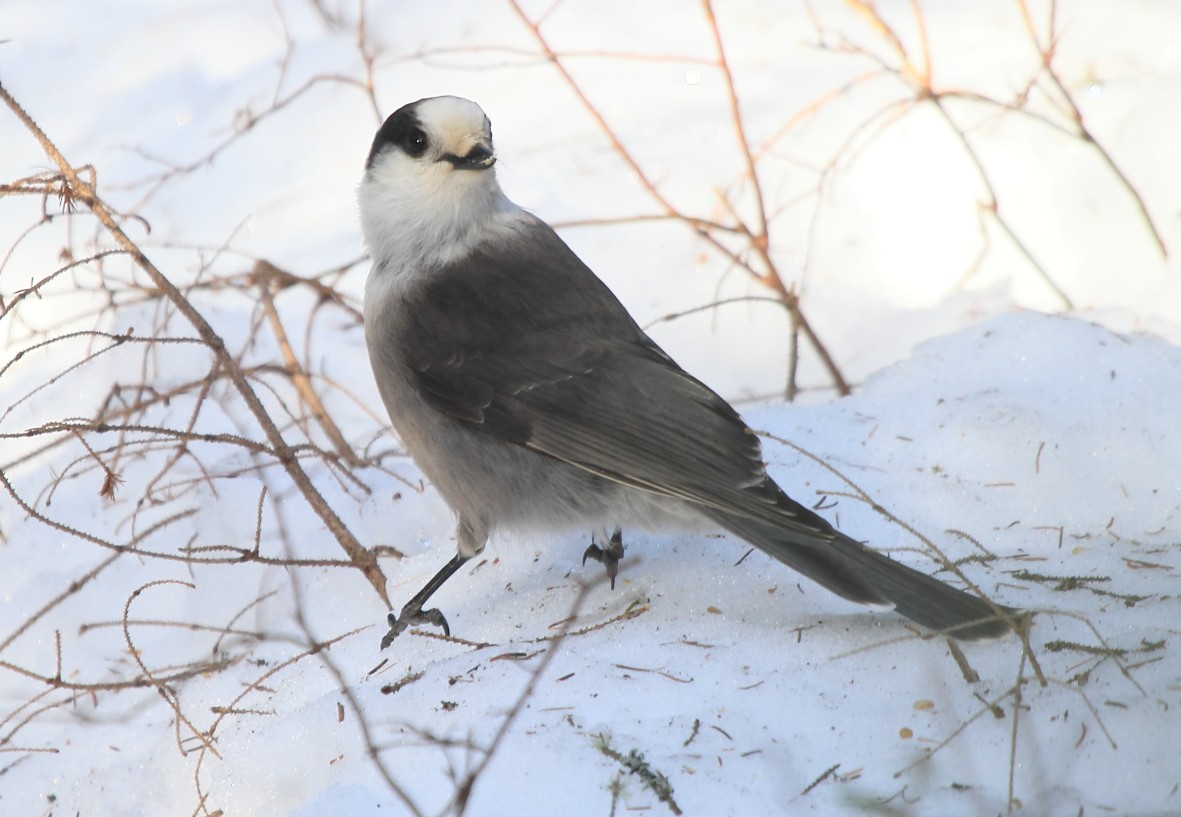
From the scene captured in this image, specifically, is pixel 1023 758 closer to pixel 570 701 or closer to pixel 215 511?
pixel 570 701

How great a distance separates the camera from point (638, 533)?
148 inches

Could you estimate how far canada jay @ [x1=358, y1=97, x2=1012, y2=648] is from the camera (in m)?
3.08

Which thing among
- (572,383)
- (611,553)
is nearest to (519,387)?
(572,383)

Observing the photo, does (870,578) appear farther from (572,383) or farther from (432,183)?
(432,183)

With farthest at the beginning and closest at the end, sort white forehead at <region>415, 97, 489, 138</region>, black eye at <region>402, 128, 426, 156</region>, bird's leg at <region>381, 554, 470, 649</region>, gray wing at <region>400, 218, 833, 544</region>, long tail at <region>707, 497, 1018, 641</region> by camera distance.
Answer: black eye at <region>402, 128, 426, 156</region>
white forehead at <region>415, 97, 489, 138</region>
bird's leg at <region>381, 554, 470, 649</region>
gray wing at <region>400, 218, 833, 544</region>
long tail at <region>707, 497, 1018, 641</region>

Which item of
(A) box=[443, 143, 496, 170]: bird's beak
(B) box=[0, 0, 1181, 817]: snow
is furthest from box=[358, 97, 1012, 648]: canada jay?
(B) box=[0, 0, 1181, 817]: snow

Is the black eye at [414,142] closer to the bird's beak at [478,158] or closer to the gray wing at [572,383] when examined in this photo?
the bird's beak at [478,158]

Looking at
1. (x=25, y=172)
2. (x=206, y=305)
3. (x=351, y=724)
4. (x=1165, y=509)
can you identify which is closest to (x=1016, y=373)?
(x=1165, y=509)

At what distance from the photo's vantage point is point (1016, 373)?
3.91 metres

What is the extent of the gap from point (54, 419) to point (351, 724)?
242 cm

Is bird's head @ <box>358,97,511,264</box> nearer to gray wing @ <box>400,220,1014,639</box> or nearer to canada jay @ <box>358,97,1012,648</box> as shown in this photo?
canada jay @ <box>358,97,1012,648</box>

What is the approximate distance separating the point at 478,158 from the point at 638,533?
4.00 ft

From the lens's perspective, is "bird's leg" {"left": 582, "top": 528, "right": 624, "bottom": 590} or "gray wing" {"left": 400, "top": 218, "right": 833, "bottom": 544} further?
"bird's leg" {"left": 582, "top": 528, "right": 624, "bottom": 590}

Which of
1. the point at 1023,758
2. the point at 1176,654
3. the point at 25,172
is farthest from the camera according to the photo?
the point at 25,172
